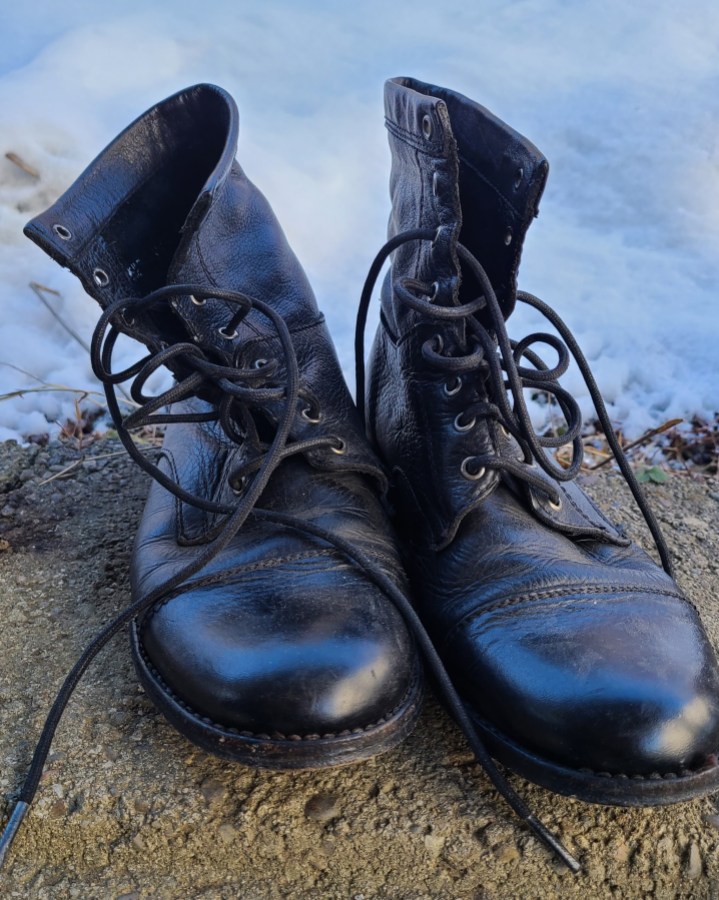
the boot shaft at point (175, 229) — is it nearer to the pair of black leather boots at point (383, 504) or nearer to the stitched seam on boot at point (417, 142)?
the pair of black leather boots at point (383, 504)

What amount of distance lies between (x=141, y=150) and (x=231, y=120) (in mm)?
159

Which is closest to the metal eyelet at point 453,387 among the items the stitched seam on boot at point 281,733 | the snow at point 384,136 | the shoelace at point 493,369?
the shoelace at point 493,369

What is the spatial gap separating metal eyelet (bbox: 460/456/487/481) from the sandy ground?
0.34 m

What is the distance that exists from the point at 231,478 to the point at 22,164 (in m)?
2.50

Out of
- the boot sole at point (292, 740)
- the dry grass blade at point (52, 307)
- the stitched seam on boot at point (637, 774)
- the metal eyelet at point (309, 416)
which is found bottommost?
the dry grass blade at point (52, 307)

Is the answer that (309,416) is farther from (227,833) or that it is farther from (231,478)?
(227,833)

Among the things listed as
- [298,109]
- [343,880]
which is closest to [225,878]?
[343,880]

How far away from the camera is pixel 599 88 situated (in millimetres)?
4188

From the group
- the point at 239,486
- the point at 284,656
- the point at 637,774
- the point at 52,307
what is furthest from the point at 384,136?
the point at 637,774

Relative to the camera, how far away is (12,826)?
47.5 inches

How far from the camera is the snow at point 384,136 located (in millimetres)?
3131

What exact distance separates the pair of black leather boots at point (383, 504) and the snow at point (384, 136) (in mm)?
1349

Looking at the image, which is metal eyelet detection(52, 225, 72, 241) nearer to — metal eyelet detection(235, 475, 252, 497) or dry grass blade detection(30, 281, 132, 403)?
metal eyelet detection(235, 475, 252, 497)

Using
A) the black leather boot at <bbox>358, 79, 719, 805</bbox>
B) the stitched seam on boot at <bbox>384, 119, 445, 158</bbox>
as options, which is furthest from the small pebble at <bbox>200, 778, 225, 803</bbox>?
the stitched seam on boot at <bbox>384, 119, 445, 158</bbox>
